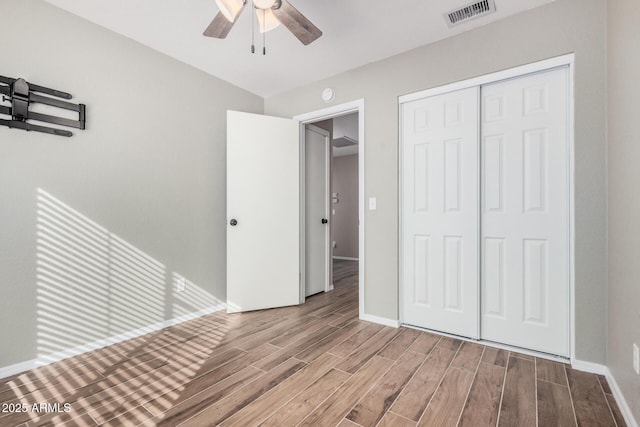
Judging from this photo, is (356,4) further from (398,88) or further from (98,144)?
(98,144)

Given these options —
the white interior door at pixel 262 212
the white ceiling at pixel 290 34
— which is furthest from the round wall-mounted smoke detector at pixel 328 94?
the white interior door at pixel 262 212

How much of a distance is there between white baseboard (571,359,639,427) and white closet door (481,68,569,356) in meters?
0.11

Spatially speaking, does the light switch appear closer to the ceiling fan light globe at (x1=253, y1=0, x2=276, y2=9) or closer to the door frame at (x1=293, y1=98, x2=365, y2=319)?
the door frame at (x1=293, y1=98, x2=365, y2=319)

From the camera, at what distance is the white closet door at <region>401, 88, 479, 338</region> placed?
7.59ft

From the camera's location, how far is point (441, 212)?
2453mm

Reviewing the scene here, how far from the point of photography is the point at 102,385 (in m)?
1.74

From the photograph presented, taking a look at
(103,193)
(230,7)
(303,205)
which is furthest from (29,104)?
(303,205)

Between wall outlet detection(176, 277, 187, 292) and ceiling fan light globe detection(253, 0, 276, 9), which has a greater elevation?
ceiling fan light globe detection(253, 0, 276, 9)

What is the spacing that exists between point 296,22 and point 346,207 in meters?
5.19

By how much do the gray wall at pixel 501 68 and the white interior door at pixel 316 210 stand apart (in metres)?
0.62

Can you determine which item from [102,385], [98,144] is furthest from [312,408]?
[98,144]

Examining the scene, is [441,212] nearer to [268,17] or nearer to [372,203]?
[372,203]

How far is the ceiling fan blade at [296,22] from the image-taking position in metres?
1.71

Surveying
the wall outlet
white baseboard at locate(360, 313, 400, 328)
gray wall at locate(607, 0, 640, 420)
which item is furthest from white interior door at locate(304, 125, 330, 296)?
gray wall at locate(607, 0, 640, 420)
